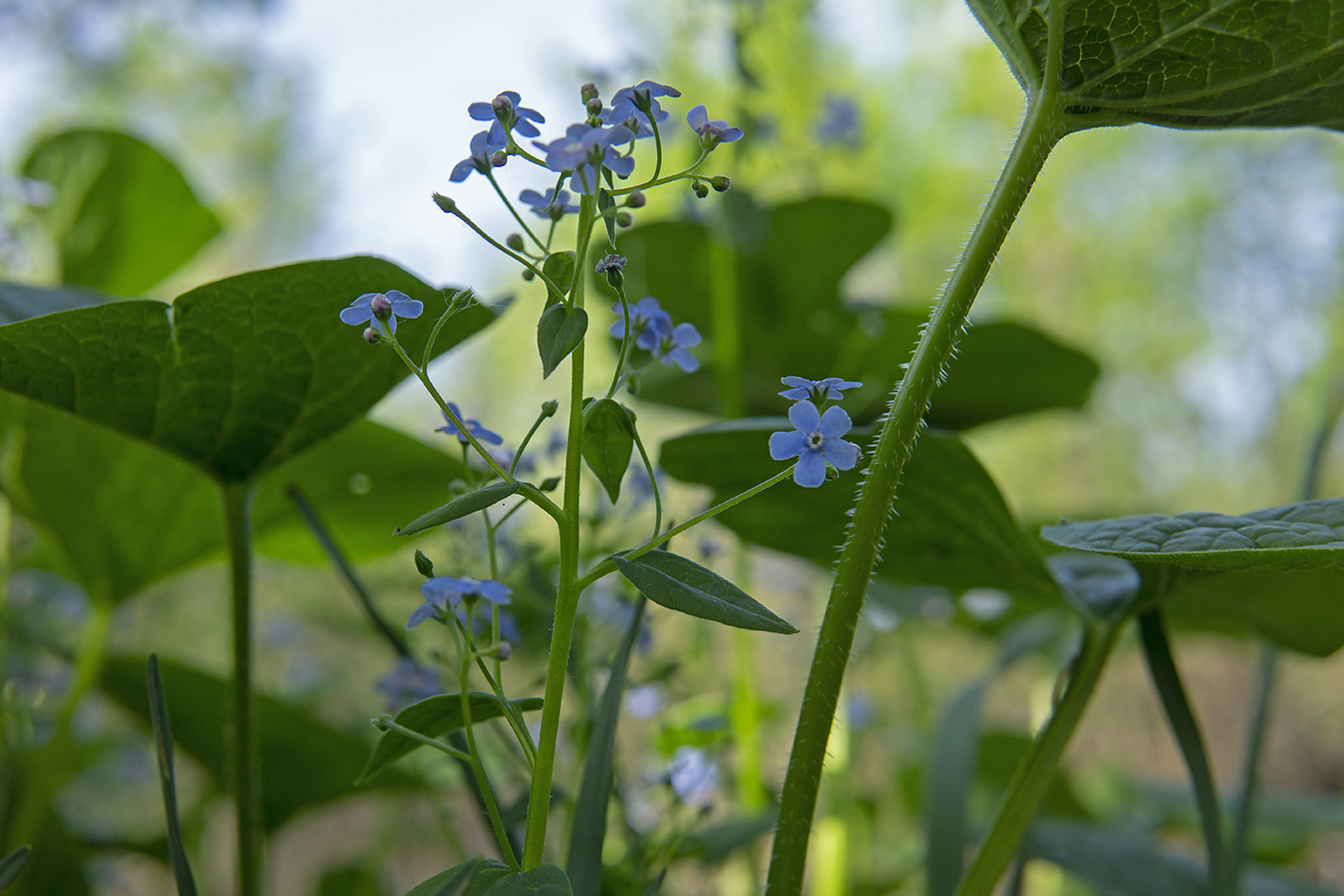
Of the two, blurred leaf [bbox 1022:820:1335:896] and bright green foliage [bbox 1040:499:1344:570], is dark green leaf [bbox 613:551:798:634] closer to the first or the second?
bright green foliage [bbox 1040:499:1344:570]

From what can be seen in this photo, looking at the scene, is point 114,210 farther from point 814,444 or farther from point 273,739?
point 814,444

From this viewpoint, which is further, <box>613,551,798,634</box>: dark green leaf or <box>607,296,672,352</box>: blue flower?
<box>607,296,672,352</box>: blue flower

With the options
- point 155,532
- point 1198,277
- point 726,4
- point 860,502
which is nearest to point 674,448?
point 860,502

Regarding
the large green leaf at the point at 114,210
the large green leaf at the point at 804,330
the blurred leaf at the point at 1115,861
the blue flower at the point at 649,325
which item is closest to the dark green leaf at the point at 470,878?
the blue flower at the point at 649,325

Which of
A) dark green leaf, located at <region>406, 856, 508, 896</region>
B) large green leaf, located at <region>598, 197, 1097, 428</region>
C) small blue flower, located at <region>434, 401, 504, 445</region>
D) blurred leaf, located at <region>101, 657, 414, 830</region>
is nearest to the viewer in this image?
dark green leaf, located at <region>406, 856, 508, 896</region>

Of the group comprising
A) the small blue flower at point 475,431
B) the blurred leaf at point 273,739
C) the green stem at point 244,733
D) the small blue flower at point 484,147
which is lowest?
the blurred leaf at point 273,739

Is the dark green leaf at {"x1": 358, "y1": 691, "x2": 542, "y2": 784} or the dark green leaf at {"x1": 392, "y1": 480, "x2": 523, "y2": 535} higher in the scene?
the dark green leaf at {"x1": 392, "y1": 480, "x2": 523, "y2": 535}

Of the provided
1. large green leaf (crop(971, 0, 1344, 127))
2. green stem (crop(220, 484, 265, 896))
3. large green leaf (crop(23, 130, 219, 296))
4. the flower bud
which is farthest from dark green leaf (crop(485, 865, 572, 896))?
large green leaf (crop(23, 130, 219, 296))

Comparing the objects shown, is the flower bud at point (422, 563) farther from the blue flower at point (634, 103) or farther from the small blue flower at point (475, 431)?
the blue flower at point (634, 103)
